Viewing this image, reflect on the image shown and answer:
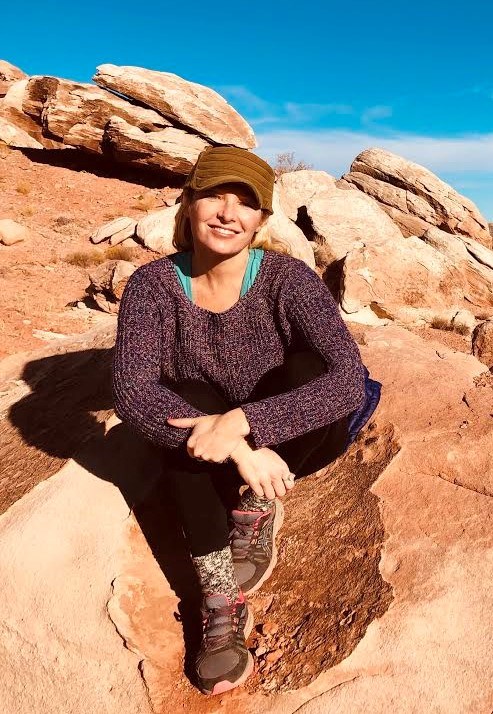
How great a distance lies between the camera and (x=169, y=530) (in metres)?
2.97

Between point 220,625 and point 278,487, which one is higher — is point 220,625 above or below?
below

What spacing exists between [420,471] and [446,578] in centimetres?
72

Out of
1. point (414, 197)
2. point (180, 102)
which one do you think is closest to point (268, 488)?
point (414, 197)

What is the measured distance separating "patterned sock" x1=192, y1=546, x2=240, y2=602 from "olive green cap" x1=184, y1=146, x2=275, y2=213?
4.92 feet

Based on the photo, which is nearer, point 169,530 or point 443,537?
point 443,537

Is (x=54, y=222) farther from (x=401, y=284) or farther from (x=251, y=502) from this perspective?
(x=251, y=502)

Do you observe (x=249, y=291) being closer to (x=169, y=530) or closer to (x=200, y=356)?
(x=200, y=356)

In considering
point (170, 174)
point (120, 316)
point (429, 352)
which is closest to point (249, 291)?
point (120, 316)

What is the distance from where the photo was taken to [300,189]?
14.6 m

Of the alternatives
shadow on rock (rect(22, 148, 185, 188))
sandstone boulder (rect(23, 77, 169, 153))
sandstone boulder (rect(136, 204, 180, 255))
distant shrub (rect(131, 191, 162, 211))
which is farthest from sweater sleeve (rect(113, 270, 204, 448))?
sandstone boulder (rect(23, 77, 169, 153))

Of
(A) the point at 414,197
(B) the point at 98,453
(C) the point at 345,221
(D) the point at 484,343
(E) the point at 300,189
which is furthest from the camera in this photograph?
(A) the point at 414,197

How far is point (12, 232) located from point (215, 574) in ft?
39.6

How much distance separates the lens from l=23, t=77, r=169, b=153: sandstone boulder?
17.0 meters

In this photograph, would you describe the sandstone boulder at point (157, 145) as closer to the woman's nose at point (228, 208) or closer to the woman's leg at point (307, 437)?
the woman's nose at point (228, 208)
